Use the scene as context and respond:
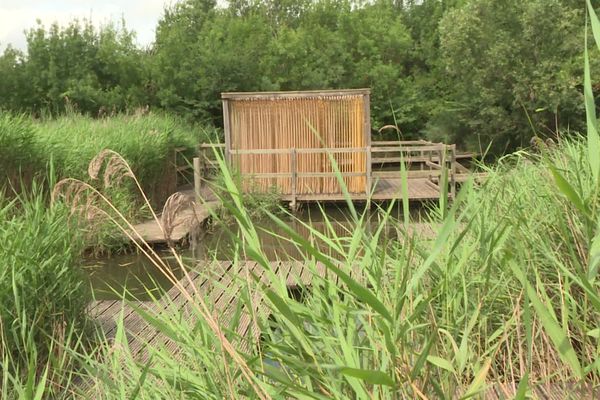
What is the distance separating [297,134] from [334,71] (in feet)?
40.5

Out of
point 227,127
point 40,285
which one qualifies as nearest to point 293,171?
point 227,127

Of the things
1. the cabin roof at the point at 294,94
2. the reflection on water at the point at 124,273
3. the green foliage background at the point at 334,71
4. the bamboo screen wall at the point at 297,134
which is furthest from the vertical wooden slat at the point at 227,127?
the green foliage background at the point at 334,71

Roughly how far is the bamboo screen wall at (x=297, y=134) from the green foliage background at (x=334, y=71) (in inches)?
220

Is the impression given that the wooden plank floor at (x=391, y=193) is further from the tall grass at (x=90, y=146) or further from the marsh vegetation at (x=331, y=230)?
the tall grass at (x=90, y=146)

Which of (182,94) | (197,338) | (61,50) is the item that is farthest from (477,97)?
(197,338)

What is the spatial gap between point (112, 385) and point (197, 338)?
37cm

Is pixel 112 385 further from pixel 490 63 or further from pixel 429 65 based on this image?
pixel 429 65

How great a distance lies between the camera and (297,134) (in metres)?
12.5

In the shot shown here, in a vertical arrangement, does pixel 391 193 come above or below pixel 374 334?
below

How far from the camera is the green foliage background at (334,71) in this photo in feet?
61.6

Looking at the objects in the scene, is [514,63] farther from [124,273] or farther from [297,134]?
[124,273]

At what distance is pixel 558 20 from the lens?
739 inches

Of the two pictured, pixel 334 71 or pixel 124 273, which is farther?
pixel 334 71

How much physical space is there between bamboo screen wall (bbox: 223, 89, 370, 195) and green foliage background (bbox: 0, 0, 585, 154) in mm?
5584
